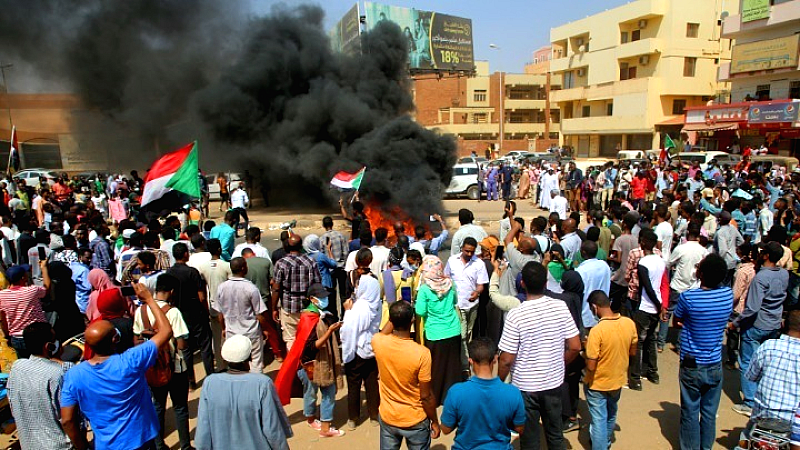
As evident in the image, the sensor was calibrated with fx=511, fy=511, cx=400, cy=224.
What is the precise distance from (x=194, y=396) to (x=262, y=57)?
52.9ft

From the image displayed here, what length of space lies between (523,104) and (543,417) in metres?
50.6

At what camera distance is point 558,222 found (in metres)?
7.09

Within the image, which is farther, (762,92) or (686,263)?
(762,92)

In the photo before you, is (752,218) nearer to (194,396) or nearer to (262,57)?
(194,396)

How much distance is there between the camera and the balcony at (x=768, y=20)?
1079 inches

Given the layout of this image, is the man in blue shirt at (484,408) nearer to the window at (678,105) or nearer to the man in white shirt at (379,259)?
the man in white shirt at (379,259)

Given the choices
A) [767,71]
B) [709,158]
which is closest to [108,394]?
[709,158]

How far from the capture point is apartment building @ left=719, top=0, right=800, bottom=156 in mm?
27094

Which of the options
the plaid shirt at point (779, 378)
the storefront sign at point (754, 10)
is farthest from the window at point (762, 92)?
the plaid shirt at point (779, 378)

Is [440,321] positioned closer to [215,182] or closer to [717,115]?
[215,182]

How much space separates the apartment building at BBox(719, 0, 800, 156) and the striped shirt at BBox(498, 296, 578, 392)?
29920 millimetres

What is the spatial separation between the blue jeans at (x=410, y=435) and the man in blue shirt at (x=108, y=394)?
4.96ft

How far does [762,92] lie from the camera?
30.2 m

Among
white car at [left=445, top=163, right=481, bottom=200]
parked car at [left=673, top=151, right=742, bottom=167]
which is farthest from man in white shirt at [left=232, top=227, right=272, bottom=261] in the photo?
parked car at [left=673, top=151, right=742, bottom=167]
